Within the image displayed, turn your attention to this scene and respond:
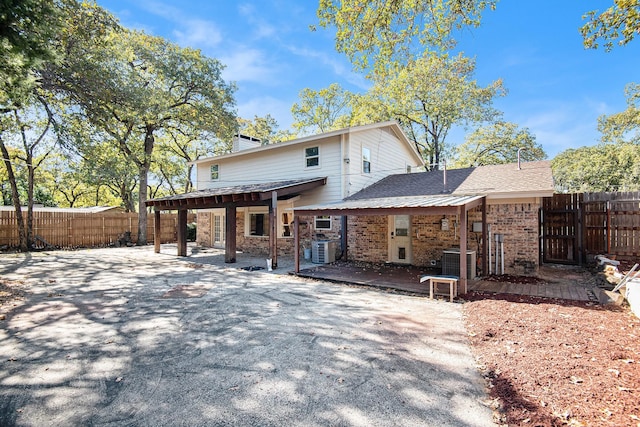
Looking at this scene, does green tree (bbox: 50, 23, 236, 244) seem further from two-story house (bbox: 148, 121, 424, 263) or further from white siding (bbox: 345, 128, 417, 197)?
white siding (bbox: 345, 128, 417, 197)

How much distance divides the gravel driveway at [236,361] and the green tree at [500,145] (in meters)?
18.4

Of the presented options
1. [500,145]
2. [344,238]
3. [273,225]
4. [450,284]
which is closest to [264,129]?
[500,145]

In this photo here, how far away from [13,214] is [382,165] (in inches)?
688

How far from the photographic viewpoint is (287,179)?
13.1 meters

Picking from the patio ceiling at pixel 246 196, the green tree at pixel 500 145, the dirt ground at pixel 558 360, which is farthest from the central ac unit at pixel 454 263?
the green tree at pixel 500 145

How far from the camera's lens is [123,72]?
39.4 ft

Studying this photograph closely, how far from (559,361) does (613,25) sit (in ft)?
19.6

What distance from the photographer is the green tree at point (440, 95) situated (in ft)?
67.2

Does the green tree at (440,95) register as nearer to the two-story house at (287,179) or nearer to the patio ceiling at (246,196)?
the two-story house at (287,179)

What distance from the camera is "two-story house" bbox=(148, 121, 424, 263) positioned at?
1130 centimetres

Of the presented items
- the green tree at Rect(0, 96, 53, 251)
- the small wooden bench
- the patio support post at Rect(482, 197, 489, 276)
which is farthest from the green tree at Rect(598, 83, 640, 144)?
the green tree at Rect(0, 96, 53, 251)

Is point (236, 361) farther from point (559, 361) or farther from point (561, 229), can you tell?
point (561, 229)

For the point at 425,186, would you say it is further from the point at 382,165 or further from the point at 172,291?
the point at 172,291

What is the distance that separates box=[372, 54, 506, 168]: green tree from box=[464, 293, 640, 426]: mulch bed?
1776 centimetres
